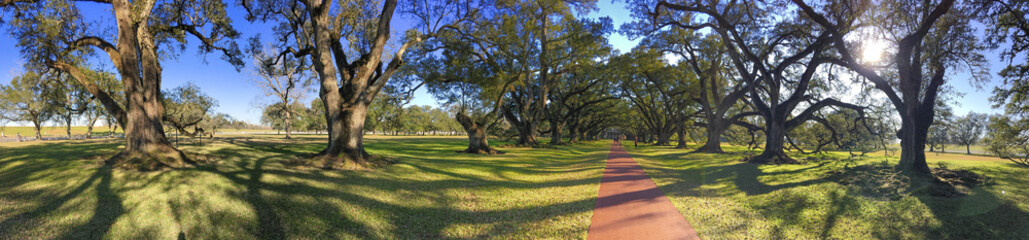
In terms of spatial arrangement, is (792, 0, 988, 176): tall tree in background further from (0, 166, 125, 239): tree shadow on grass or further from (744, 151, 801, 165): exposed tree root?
(0, 166, 125, 239): tree shadow on grass

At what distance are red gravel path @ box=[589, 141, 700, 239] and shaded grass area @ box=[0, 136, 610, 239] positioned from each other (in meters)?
0.28

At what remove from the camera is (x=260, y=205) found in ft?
17.3

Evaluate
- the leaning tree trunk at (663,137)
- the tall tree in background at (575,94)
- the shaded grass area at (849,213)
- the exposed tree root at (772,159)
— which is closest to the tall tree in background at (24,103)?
the tall tree in background at (575,94)

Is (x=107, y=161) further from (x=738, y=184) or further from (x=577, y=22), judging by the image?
(x=577, y=22)

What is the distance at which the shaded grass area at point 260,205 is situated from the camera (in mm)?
4348

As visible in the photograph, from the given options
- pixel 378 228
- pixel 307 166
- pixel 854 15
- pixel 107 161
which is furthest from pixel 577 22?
pixel 107 161

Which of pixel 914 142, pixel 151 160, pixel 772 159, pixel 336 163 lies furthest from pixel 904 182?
pixel 151 160

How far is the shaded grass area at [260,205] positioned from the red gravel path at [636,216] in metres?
0.28

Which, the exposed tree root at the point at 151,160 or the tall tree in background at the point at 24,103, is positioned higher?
the tall tree in background at the point at 24,103

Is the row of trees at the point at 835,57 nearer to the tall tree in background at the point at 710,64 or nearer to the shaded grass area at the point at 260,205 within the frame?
the tall tree in background at the point at 710,64

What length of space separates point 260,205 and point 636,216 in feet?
20.4

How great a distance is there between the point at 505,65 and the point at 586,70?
685cm

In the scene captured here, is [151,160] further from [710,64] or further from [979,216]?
[710,64]

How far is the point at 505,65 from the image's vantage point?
19312mm
